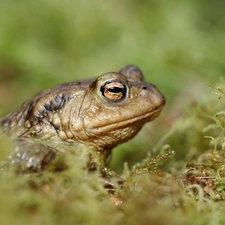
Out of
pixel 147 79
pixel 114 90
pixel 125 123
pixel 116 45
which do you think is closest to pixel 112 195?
pixel 125 123

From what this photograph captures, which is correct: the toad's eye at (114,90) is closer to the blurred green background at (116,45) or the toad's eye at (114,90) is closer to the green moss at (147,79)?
the green moss at (147,79)

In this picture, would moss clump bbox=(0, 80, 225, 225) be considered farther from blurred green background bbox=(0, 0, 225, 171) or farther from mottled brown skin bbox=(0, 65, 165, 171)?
blurred green background bbox=(0, 0, 225, 171)

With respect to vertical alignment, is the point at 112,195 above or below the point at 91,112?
below

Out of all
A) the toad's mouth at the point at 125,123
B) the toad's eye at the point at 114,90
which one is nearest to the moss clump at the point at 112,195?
the toad's mouth at the point at 125,123

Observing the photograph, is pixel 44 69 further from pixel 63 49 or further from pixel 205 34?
pixel 205 34

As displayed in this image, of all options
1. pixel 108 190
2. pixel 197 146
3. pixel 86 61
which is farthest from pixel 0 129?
pixel 86 61

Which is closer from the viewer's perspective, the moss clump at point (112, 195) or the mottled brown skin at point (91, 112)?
the moss clump at point (112, 195)

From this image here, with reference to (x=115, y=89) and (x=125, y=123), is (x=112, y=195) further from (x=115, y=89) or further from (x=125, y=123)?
(x=115, y=89)
